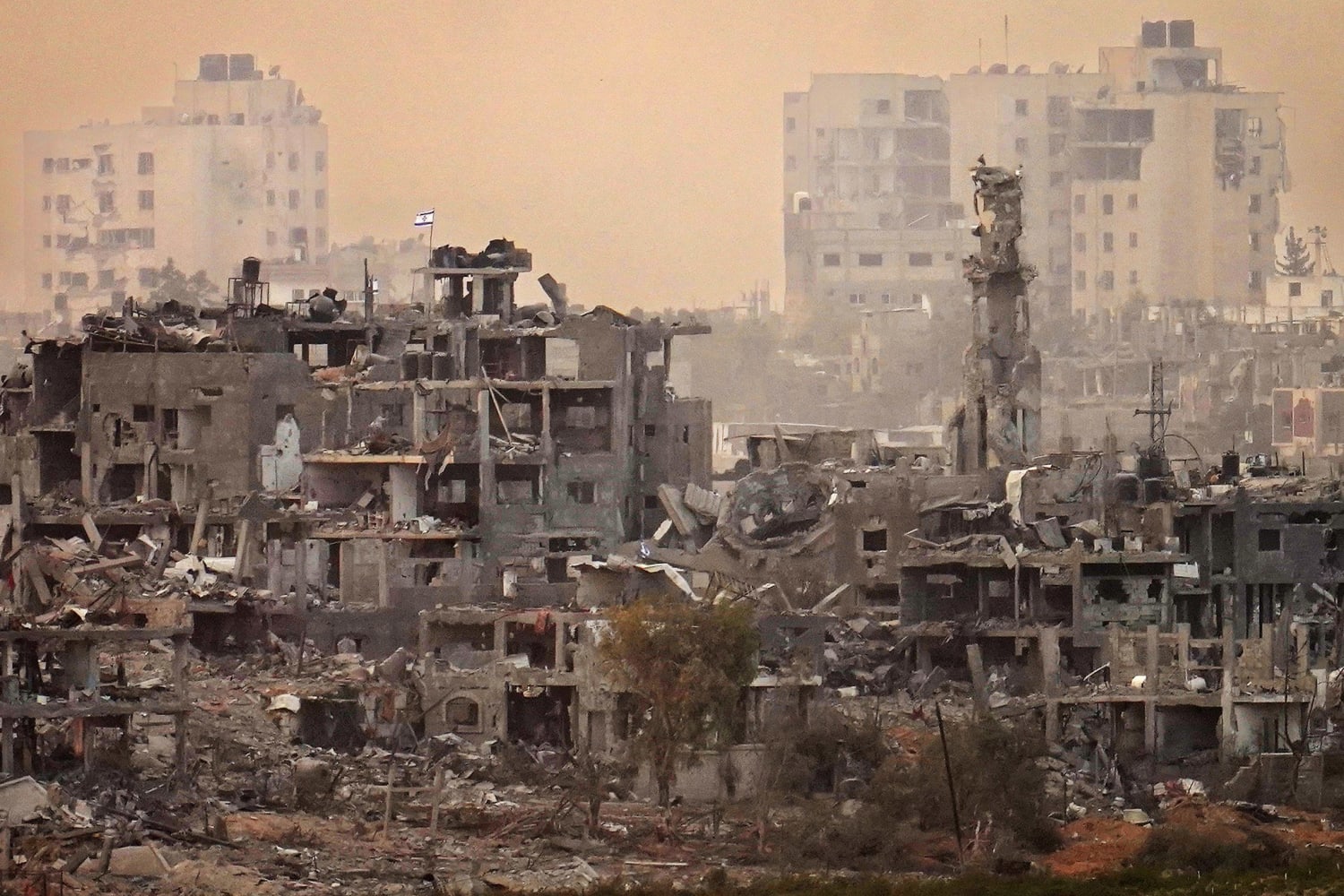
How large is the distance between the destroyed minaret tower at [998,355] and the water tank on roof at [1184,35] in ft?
140

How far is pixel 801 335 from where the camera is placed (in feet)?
339

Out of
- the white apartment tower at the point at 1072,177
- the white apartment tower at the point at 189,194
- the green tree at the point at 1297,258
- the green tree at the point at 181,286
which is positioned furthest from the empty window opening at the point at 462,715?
the white apartment tower at the point at 1072,177

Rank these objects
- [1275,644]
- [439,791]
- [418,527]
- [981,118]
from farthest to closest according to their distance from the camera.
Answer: [981,118] → [418,527] → [1275,644] → [439,791]

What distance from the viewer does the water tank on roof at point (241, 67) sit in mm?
90812

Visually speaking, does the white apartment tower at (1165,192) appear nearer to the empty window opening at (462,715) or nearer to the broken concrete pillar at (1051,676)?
the broken concrete pillar at (1051,676)

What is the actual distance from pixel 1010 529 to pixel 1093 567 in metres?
2.70

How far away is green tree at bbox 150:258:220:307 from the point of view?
3420 inches

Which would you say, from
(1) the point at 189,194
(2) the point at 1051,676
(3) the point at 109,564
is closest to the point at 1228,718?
(2) the point at 1051,676

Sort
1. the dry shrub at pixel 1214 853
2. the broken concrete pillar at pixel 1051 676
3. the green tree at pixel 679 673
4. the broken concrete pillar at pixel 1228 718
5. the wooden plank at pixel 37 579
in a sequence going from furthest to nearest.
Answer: the wooden plank at pixel 37 579, the broken concrete pillar at pixel 1051 676, the broken concrete pillar at pixel 1228 718, the green tree at pixel 679 673, the dry shrub at pixel 1214 853

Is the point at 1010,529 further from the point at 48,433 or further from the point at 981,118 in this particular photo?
the point at 981,118

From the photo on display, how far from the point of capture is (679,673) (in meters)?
38.7

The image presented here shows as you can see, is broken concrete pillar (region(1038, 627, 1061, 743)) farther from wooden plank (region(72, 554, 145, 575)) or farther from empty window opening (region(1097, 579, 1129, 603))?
wooden plank (region(72, 554, 145, 575))

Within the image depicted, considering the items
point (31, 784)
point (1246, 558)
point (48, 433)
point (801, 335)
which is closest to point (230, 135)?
point (801, 335)

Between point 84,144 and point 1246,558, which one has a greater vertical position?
point 84,144
